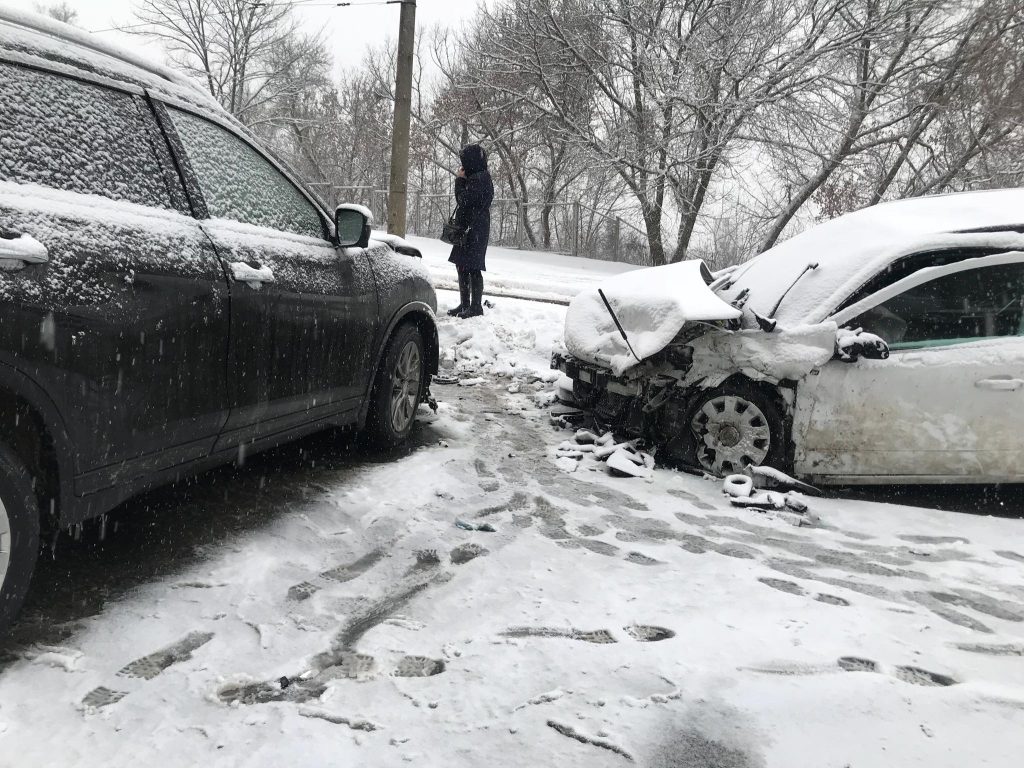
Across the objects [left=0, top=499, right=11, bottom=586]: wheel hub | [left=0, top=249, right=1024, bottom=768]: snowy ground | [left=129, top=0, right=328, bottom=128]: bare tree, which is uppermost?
[left=129, top=0, right=328, bottom=128]: bare tree

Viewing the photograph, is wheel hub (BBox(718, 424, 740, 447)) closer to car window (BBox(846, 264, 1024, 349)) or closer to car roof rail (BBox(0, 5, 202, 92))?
car window (BBox(846, 264, 1024, 349))

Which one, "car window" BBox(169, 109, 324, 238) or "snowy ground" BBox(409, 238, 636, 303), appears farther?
"snowy ground" BBox(409, 238, 636, 303)

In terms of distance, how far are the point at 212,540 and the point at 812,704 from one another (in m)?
2.39

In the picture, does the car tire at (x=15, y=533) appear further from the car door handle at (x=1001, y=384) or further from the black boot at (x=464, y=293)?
the black boot at (x=464, y=293)

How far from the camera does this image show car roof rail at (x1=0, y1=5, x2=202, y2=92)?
96.2 inches

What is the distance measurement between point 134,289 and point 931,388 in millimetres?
4262

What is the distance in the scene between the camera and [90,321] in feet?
7.48

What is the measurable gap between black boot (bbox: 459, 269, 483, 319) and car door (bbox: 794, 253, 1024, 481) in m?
4.86

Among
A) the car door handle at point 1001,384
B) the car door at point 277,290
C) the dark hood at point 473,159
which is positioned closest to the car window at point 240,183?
the car door at point 277,290

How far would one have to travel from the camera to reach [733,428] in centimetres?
468

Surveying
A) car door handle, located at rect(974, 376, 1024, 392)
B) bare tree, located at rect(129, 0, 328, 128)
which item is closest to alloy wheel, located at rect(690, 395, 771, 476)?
car door handle, located at rect(974, 376, 1024, 392)

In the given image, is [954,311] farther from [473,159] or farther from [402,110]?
[402,110]

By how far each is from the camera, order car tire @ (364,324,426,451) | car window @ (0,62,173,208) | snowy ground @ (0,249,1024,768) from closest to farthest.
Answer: snowy ground @ (0,249,1024,768) < car window @ (0,62,173,208) < car tire @ (364,324,426,451)

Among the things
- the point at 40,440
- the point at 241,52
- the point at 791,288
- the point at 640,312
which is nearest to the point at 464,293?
the point at 640,312
